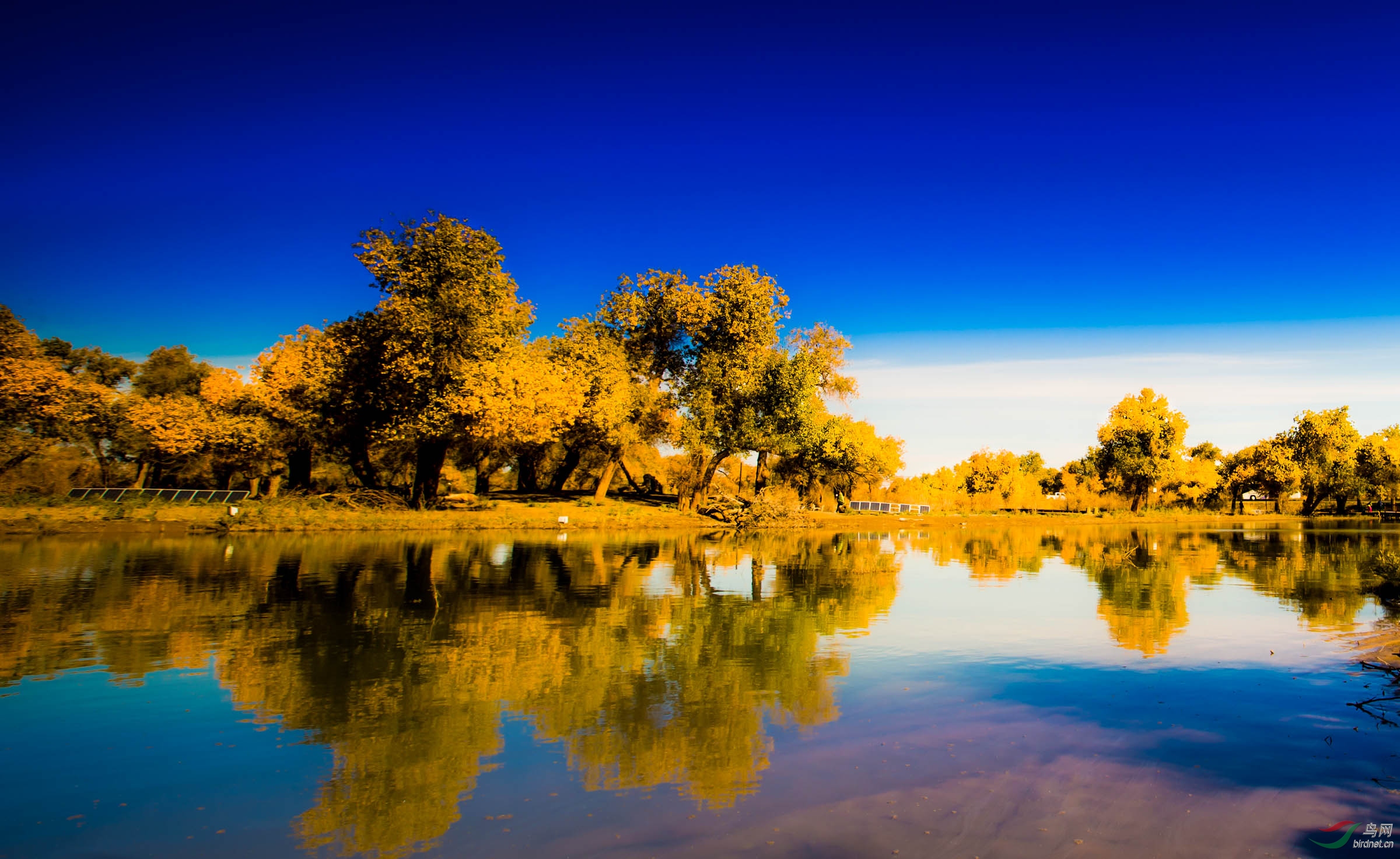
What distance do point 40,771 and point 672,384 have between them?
44.7 meters

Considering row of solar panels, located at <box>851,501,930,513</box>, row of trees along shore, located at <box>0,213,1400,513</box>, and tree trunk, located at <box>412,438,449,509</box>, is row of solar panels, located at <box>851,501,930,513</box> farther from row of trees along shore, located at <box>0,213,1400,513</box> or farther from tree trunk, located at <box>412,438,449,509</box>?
tree trunk, located at <box>412,438,449,509</box>

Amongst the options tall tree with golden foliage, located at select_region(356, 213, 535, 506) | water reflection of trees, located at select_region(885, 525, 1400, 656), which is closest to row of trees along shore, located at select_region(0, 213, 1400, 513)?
tall tree with golden foliage, located at select_region(356, 213, 535, 506)

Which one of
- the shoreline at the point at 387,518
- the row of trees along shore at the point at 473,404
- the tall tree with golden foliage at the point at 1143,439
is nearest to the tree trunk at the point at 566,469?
the row of trees along shore at the point at 473,404

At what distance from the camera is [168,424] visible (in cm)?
4328

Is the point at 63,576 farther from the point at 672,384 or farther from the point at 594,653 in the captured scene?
the point at 672,384

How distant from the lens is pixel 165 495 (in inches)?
1576

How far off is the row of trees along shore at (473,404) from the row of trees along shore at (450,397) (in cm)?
13

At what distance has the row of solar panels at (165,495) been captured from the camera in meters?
34.5

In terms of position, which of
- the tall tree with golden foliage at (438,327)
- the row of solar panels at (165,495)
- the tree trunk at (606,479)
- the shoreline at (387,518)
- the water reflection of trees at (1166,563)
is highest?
the tall tree with golden foliage at (438,327)

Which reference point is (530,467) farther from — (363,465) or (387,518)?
(387,518)

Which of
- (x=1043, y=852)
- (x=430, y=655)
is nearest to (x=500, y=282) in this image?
(x=430, y=655)

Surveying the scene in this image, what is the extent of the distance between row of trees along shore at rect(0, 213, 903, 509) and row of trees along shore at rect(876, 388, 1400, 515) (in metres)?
25.9

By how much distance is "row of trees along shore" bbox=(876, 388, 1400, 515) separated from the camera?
69.4 metres

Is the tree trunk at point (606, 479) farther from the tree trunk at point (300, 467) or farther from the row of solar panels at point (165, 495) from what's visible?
the row of solar panels at point (165, 495)
